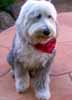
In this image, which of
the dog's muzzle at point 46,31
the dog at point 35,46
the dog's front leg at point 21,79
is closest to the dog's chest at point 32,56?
the dog at point 35,46

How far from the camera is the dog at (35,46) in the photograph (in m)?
1.95

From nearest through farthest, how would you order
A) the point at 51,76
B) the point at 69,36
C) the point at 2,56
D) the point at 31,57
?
1. the point at 31,57
2. the point at 51,76
3. the point at 2,56
4. the point at 69,36

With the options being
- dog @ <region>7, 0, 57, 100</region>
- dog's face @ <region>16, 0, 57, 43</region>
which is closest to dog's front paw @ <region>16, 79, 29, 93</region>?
dog @ <region>7, 0, 57, 100</region>

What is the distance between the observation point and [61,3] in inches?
202

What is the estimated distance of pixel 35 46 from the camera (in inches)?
83.0

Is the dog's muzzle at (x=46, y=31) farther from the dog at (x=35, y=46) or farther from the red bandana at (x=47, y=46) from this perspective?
the red bandana at (x=47, y=46)

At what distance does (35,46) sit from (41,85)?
0.93 feet

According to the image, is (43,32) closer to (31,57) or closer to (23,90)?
(31,57)

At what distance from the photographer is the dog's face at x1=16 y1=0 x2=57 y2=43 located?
6.31 ft

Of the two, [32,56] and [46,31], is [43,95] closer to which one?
[32,56]

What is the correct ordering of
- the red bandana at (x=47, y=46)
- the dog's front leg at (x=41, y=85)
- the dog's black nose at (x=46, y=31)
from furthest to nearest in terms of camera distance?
1. the dog's front leg at (x=41, y=85)
2. the red bandana at (x=47, y=46)
3. the dog's black nose at (x=46, y=31)

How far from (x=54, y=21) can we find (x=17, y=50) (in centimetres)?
31

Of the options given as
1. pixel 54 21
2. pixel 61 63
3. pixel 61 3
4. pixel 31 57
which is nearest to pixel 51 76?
pixel 61 63

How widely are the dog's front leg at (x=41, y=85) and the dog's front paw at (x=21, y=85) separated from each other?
0.07m
